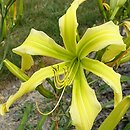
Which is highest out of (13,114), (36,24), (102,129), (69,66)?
(69,66)

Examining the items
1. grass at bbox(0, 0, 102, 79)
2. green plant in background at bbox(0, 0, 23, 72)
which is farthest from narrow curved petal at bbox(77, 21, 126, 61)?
grass at bbox(0, 0, 102, 79)

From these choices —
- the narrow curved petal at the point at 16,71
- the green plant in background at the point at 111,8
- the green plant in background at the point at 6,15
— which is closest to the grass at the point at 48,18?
the green plant in background at the point at 6,15

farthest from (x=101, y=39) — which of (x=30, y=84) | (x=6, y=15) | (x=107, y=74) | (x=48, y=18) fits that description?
(x=48, y=18)

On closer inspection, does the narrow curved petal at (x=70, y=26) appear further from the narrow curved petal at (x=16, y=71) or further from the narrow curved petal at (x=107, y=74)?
the narrow curved petal at (x=16, y=71)

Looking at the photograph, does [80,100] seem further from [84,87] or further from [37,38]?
[37,38]

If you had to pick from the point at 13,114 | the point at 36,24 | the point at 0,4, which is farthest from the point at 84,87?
the point at 36,24

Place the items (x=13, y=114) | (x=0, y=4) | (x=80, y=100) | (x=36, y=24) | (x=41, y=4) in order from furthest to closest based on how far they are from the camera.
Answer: (x=41, y=4)
(x=36, y=24)
(x=13, y=114)
(x=0, y=4)
(x=80, y=100)

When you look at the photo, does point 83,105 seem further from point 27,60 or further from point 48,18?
point 48,18

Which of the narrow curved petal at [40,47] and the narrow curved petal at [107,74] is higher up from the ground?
the narrow curved petal at [40,47]
